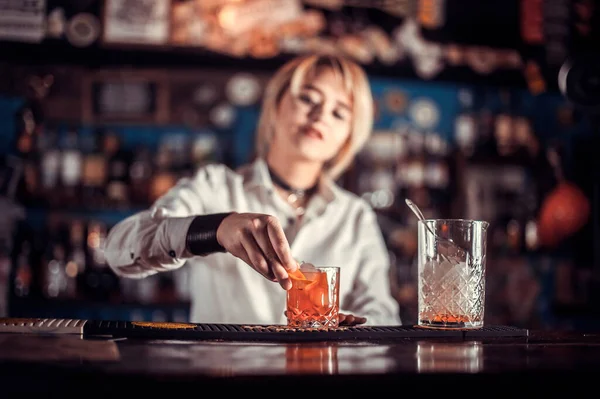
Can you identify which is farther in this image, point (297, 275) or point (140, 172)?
point (140, 172)

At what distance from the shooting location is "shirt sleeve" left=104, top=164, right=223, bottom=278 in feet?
5.29

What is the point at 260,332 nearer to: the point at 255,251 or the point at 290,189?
the point at 255,251

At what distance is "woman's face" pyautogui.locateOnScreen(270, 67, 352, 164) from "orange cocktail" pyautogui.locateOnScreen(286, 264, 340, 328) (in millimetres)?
973

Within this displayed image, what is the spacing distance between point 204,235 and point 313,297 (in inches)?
11.5

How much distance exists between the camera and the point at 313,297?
135 centimetres

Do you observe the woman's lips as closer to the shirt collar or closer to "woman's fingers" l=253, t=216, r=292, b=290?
the shirt collar

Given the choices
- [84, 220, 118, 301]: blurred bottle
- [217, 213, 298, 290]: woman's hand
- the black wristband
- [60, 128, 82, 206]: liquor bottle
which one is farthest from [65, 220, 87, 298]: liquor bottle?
[217, 213, 298, 290]: woman's hand

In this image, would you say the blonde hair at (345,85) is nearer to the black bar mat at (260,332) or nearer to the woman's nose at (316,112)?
the woman's nose at (316,112)

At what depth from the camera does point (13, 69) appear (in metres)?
4.65

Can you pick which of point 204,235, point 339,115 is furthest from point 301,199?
point 204,235

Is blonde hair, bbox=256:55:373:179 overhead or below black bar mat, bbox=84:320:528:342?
overhead

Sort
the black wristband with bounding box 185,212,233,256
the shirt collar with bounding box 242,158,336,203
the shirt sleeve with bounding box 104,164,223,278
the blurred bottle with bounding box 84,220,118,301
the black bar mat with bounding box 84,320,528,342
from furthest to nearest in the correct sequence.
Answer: the blurred bottle with bounding box 84,220,118,301 < the shirt collar with bounding box 242,158,336,203 < the shirt sleeve with bounding box 104,164,223,278 < the black wristband with bounding box 185,212,233,256 < the black bar mat with bounding box 84,320,528,342

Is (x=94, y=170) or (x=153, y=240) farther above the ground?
(x=94, y=170)

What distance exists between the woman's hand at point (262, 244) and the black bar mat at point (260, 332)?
97 mm
